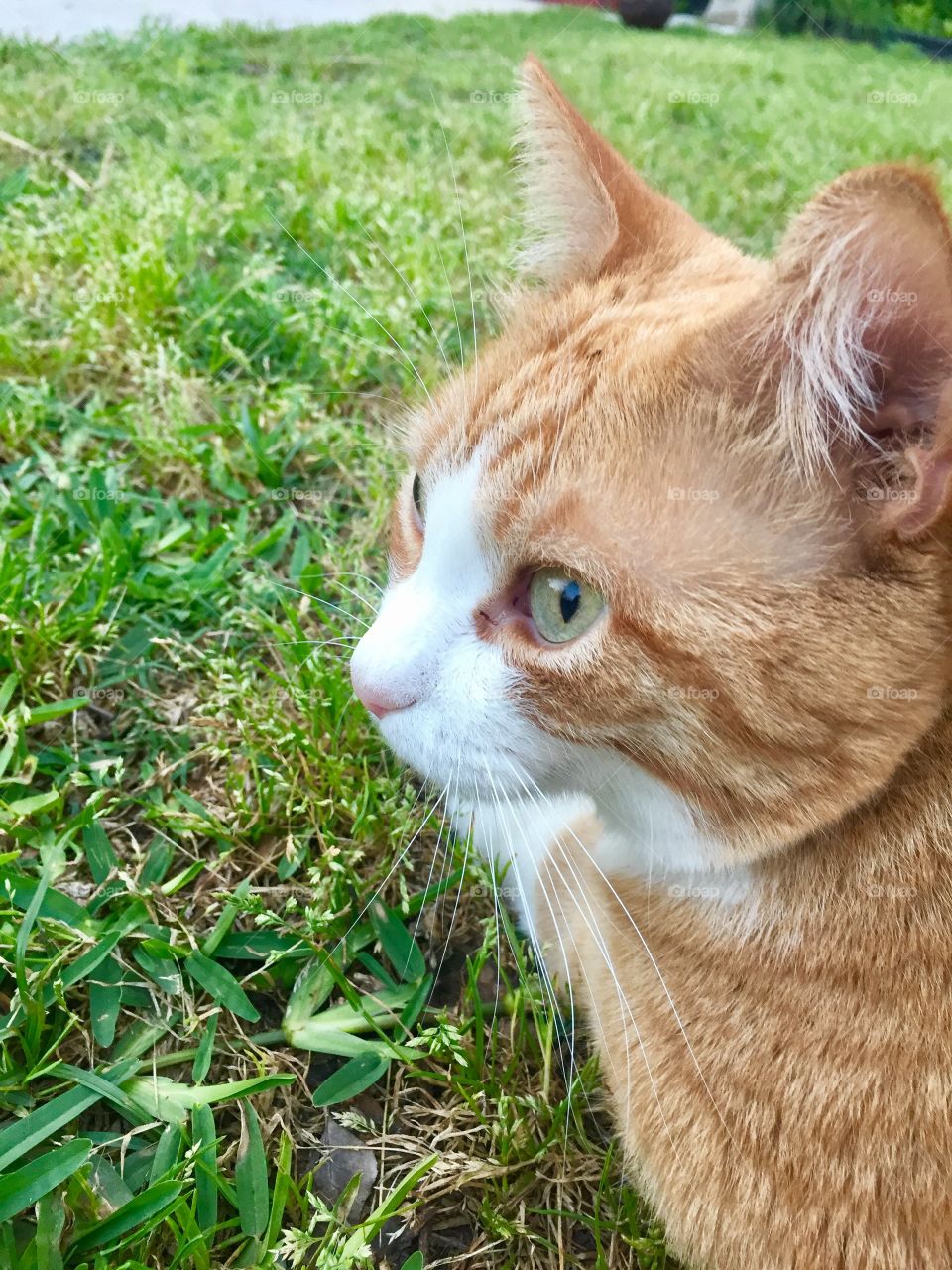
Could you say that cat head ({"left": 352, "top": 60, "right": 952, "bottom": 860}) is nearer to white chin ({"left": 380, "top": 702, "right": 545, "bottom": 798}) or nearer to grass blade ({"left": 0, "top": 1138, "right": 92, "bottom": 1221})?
white chin ({"left": 380, "top": 702, "right": 545, "bottom": 798})

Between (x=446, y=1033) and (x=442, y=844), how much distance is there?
38cm

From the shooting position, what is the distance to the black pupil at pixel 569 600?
102cm

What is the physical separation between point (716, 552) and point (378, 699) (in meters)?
0.46

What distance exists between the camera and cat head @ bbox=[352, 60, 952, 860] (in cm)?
85

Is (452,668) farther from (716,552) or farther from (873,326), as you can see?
(873,326)

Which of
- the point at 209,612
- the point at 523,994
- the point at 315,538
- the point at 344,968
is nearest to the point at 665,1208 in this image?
the point at 523,994

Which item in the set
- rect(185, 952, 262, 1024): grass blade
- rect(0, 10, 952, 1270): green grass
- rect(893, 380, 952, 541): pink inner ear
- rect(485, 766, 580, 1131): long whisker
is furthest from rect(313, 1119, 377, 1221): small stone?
rect(893, 380, 952, 541): pink inner ear

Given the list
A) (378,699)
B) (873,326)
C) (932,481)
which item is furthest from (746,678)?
(378,699)

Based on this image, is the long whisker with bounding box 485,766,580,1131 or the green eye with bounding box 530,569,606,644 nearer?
the green eye with bounding box 530,569,606,644

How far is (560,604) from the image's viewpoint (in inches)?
40.7

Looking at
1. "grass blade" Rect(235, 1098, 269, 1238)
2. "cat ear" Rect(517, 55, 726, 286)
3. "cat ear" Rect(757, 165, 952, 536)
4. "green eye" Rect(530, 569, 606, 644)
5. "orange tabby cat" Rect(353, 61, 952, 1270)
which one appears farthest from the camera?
"cat ear" Rect(517, 55, 726, 286)

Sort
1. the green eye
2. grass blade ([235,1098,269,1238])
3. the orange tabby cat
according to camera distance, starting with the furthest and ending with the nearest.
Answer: grass blade ([235,1098,269,1238]) < the green eye < the orange tabby cat

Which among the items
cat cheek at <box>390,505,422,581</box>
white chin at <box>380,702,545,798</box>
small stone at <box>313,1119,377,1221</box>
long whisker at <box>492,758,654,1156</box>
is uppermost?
cat cheek at <box>390,505,422,581</box>

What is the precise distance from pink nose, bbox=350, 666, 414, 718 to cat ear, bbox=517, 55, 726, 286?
686mm
